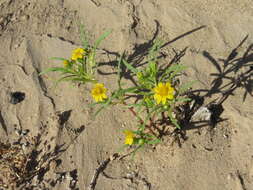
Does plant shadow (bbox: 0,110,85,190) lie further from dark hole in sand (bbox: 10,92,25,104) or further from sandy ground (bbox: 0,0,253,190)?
dark hole in sand (bbox: 10,92,25,104)

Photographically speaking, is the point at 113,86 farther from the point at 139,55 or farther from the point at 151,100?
the point at 151,100

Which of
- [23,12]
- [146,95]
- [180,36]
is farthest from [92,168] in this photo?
[23,12]

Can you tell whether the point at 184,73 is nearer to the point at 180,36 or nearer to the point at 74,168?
the point at 180,36

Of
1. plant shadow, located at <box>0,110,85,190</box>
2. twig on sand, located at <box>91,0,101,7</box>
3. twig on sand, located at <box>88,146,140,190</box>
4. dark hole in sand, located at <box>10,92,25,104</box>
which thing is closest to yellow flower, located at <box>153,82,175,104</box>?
twig on sand, located at <box>88,146,140,190</box>

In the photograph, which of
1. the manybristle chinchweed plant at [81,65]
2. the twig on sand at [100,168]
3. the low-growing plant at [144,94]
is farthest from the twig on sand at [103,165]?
the manybristle chinchweed plant at [81,65]

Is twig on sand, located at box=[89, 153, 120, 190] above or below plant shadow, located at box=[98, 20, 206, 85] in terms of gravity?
below

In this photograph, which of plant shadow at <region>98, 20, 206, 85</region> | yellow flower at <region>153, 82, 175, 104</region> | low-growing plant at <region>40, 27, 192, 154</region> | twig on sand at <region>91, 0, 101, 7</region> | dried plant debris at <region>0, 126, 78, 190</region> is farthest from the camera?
twig on sand at <region>91, 0, 101, 7</region>

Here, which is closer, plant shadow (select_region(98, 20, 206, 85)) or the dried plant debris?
the dried plant debris

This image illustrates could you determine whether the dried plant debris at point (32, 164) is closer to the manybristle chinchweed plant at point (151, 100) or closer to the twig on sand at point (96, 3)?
the manybristle chinchweed plant at point (151, 100)

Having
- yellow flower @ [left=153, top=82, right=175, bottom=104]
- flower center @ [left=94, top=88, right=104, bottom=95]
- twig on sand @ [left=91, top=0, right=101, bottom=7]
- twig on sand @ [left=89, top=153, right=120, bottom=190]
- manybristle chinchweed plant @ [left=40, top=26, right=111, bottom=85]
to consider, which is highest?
twig on sand @ [left=91, top=0, right=101, bottom=7]
